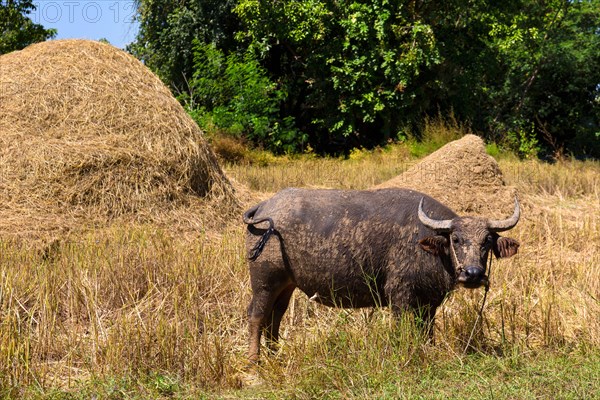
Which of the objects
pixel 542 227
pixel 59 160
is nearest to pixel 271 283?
pixel 59 160

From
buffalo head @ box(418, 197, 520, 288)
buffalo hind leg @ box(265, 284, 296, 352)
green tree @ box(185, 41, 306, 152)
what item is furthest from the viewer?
green tree @ box(185, 41, 306, 152)

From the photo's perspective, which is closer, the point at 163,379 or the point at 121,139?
the point at 163,379

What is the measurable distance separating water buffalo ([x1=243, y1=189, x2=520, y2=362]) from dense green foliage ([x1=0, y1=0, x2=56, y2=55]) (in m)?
22.9

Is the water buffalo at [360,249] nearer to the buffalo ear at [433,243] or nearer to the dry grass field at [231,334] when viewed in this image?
the buffalo ear at [433,243]

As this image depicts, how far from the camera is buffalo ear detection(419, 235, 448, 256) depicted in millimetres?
5332

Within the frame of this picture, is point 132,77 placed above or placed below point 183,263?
above

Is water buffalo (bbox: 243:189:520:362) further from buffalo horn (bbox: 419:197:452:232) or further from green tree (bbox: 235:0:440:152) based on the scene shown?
green tree (bbox: 235:0:440:152)

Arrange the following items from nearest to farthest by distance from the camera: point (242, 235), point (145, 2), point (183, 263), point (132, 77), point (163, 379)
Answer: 1. point (163, 379)
2. point (183, 263)
3. point (242, 235)
4. point (132, 77)
5. point (145, 2)

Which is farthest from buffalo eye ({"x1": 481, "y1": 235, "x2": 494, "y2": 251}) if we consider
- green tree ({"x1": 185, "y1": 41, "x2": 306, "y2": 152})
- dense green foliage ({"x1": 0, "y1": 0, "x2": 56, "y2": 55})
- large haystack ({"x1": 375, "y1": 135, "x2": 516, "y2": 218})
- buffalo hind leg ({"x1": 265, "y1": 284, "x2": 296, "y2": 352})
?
dense green foliage ({"x1": 0, "y1": 0, "x2": 56, "y2": 55})

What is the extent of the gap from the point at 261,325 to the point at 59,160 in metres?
4.55

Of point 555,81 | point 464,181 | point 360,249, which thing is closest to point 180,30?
point 555,81

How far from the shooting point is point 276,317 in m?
5.99

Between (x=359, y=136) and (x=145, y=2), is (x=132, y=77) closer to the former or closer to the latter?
(x=359, y=136)

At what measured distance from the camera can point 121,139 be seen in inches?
392
